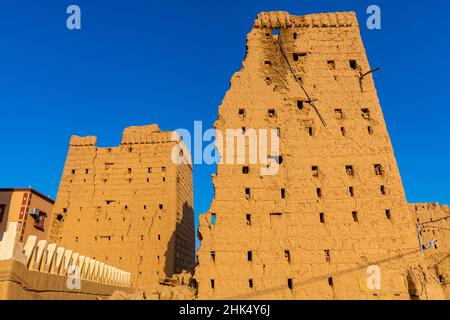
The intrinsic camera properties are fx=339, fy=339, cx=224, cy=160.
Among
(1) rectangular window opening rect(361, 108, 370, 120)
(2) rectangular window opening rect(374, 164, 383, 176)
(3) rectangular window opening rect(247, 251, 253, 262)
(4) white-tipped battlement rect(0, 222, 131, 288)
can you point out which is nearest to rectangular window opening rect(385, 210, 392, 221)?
(2) rectangular window opening rect(374, 164, 383, 176)

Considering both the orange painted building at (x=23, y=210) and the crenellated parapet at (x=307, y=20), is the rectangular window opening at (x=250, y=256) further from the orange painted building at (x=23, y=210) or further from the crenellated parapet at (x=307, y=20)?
the orange painted building at (x=23, y=210)

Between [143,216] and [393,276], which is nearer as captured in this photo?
[393,276]

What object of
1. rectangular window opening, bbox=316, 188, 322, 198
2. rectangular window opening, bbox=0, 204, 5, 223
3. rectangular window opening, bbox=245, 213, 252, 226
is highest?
rectangular window opening, bbox=0, 204, 5, 223

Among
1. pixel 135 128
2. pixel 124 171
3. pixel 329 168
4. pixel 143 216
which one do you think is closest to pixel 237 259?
pixel 329 168

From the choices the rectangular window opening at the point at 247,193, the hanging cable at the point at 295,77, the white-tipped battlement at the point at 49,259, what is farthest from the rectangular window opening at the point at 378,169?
the white-tipped battlement at the point at 49,259

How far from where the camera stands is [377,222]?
1255cm

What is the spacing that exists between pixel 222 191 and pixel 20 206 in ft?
84.7

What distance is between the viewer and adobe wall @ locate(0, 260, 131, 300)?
28.0 ft

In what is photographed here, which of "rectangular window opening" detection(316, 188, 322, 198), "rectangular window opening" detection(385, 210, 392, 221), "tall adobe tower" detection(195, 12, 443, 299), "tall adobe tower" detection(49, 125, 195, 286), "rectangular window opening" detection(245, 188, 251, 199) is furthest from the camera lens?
"tall adobe tower" detection(49, 125, 195, 286)

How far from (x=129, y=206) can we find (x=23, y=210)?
46.0 ft

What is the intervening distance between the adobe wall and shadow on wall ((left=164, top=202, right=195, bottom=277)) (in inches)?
310

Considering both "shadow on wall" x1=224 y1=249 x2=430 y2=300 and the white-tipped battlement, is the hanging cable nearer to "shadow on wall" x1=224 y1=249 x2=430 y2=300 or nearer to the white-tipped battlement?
"shadow on wall" x1=224 y1=249 x2=430 y2=300
